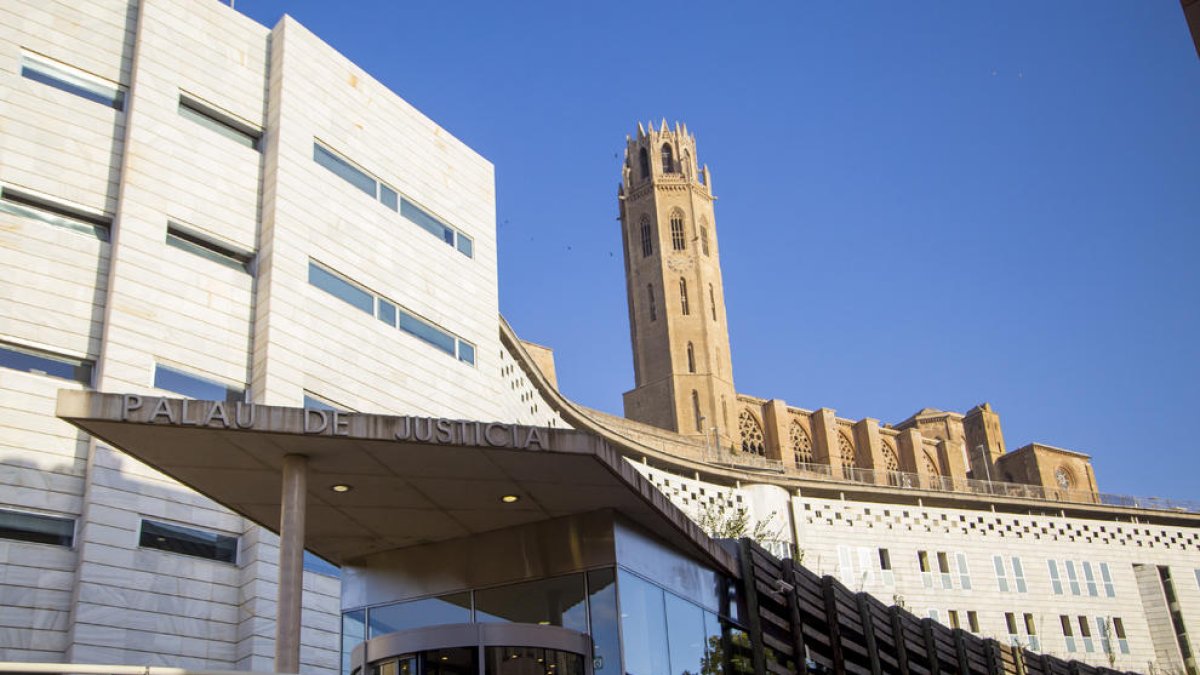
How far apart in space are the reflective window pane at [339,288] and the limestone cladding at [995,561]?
2118cm

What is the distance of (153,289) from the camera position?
2814cm

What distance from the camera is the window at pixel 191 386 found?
90.6 feet

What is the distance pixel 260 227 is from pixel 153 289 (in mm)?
3938

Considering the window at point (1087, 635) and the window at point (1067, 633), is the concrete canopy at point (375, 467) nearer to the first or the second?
the window at point (1067, 633)

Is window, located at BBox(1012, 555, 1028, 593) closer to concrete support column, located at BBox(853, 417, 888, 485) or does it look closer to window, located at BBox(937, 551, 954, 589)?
window, located at BBox(937, 551, 954, 589)

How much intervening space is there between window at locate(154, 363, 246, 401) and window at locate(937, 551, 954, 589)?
3875 centimetres

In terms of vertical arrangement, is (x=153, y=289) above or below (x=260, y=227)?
below

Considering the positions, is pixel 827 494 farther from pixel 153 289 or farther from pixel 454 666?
pixel 454 666

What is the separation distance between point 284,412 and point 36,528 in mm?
14323

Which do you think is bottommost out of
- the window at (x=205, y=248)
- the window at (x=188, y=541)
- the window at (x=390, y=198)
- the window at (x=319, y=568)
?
the window at (x=319, y=568)

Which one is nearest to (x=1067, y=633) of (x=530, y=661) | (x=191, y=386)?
(x=191, y=386)

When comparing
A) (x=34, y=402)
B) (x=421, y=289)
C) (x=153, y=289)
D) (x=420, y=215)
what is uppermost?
(x=420, y=215)

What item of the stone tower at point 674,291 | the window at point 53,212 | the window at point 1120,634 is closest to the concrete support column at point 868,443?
the stone tower at point 674,291

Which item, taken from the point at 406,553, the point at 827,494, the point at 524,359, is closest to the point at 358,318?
the point at 524,359
